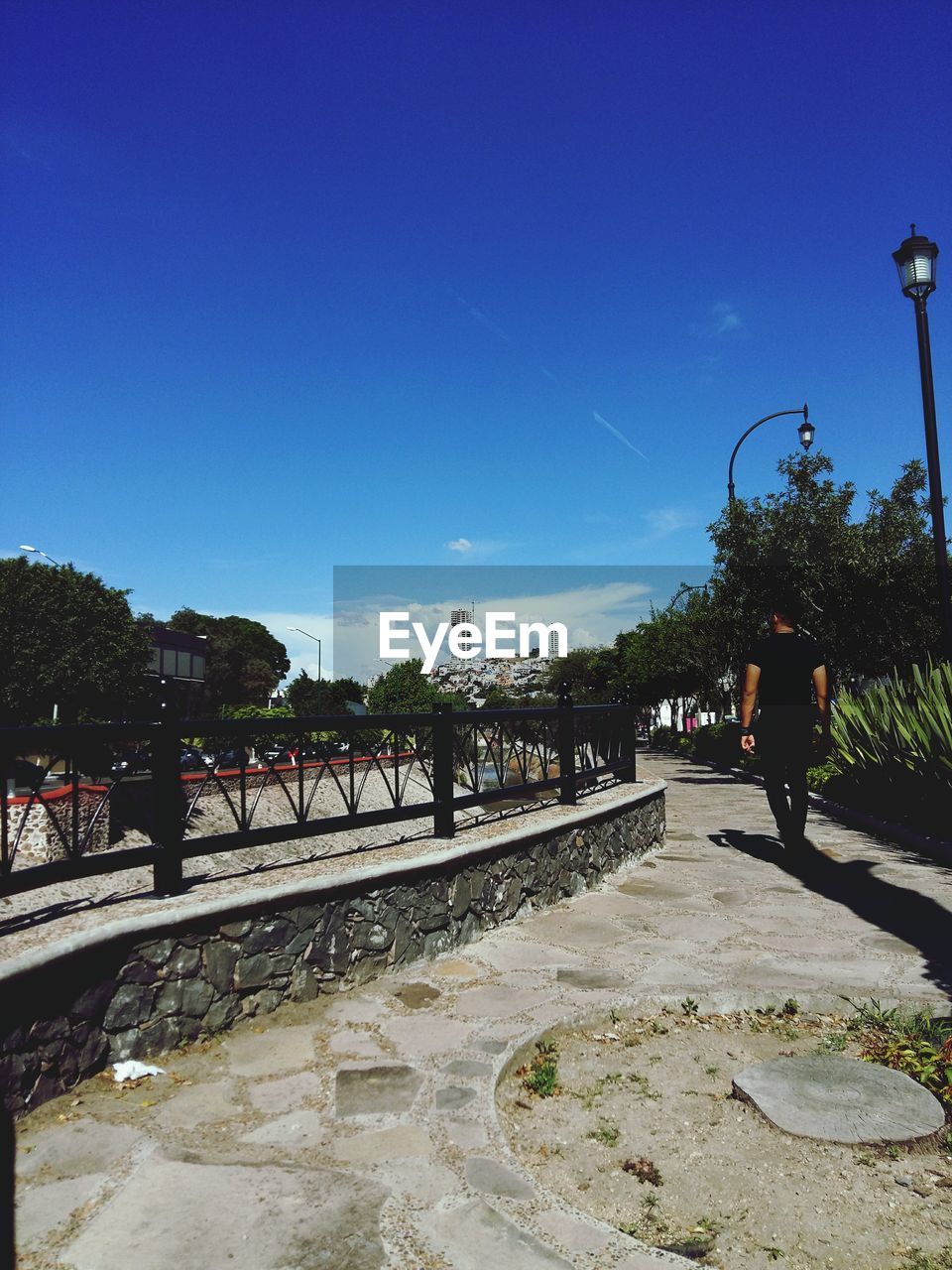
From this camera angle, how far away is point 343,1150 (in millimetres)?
2588

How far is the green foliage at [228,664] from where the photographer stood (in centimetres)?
8488

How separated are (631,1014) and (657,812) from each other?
4.81 m

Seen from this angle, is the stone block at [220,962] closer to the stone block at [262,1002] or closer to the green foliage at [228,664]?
the stone block at [262,1002]

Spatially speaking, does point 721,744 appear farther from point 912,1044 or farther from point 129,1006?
point 129,1006

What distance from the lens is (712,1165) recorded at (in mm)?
2568

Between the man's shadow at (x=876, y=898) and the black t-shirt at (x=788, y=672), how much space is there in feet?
4.78

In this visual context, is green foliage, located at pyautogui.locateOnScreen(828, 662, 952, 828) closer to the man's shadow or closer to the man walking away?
the man's shadow

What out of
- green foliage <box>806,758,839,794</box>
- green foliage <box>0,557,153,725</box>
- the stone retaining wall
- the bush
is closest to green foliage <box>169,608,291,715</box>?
green foliage <box>0,557,153,725</box>

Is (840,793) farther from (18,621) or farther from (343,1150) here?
(18,621)

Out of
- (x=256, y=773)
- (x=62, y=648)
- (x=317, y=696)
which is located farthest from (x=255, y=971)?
(x=317, y=696)

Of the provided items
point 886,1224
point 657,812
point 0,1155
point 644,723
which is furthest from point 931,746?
point 644,723

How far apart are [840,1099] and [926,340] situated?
982 cm

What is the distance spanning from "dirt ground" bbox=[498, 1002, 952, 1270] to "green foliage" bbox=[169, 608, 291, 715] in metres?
80.1

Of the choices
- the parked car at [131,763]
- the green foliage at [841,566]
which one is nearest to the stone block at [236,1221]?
the parked car at [131,763]
